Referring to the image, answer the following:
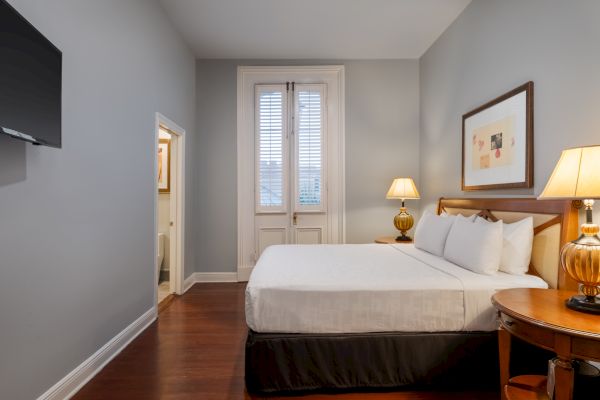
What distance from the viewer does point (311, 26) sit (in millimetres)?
3414

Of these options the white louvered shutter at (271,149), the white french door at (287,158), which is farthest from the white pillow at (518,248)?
the white louvered shutter at (271,149)

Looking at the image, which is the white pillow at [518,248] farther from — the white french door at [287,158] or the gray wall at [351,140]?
the white french door at [287,158]

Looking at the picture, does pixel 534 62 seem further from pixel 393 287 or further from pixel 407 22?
pixel 393 287

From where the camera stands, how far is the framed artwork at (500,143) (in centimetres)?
220

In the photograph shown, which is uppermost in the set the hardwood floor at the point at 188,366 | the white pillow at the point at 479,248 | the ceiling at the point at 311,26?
the ceiling at the point at 311,26

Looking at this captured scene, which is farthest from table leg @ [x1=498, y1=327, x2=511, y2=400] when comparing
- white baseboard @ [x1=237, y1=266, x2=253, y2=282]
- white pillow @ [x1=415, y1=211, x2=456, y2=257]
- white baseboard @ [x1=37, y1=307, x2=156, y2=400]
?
white baseboard @ [x1=237, y1=266, x2=253, y2=282]

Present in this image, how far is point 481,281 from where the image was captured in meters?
1.83

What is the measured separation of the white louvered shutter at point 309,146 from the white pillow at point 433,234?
1553 millimetres

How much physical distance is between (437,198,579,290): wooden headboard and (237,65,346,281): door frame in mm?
2131

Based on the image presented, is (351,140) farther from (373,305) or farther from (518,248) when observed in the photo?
(373,305)

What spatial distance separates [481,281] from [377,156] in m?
2.64

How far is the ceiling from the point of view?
306 centimetres

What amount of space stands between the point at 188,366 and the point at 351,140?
10.6 ft

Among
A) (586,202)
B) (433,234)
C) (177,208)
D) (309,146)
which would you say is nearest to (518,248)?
(586,202)
